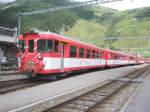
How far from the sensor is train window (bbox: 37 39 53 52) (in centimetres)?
2155

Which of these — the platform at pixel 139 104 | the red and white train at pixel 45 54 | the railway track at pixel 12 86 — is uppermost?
the red and white train at pixel 45 54

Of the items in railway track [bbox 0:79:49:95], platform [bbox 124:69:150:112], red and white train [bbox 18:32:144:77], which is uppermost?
red and white train [bbox 18:32:144:77]

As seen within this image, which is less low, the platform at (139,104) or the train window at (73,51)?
the train window at (73,51)

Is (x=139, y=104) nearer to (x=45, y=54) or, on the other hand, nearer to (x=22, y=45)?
(x=45, y=54)

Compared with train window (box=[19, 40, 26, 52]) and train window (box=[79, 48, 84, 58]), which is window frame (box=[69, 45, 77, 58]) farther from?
train window (box=[19, 40, 26, 52])

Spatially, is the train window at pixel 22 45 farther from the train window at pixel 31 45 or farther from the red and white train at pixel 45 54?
the train window at pixel 31 45

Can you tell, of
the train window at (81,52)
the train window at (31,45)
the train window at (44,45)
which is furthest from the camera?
the train window at (81,52)

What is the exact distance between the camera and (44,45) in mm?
21656

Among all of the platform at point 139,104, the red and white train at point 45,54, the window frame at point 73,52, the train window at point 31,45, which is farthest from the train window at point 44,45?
the platform at point 139,104

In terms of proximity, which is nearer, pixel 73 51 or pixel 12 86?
pixel 12 86

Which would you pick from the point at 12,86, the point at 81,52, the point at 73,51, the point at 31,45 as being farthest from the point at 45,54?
the point at 81,52

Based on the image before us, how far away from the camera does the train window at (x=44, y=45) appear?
21.5 m

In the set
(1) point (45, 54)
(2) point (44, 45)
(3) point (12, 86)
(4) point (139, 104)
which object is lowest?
(4) point (139, 104)

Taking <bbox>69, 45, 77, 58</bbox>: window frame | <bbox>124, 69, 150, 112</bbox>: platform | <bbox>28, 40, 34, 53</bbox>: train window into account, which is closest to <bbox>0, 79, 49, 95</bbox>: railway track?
<bbox>28, 40, 34, 53</bbox>: train window
